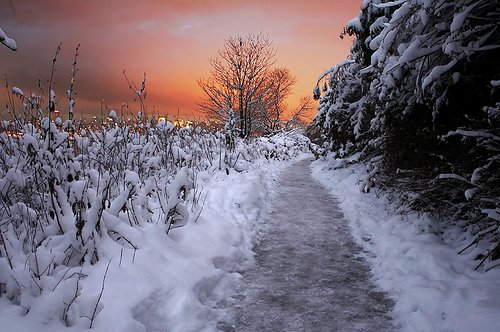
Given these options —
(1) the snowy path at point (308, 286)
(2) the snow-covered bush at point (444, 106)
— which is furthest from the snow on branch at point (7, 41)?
(2) the snow-covered bush at point (444, 106)

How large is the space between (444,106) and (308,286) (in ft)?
8.77

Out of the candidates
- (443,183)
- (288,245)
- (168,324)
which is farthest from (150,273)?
(443,183)

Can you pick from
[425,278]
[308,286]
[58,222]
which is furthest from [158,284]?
[425,278]

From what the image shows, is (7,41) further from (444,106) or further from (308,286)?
(444,106)

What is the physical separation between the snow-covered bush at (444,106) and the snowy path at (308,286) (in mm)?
1243

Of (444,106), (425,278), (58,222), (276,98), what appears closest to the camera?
(58,222)

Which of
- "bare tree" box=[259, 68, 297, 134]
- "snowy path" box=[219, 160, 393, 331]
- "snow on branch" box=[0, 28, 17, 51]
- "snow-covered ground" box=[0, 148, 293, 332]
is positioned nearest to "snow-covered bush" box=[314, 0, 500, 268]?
"snowy path" box=[219, 160, 393, 331]

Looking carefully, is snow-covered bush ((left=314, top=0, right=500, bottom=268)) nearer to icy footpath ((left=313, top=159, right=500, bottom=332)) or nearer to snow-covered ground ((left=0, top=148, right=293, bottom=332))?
icy footpath ((left=313, top=159, right=500, bottom=332))

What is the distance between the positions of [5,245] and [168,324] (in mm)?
1414

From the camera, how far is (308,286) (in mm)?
3352

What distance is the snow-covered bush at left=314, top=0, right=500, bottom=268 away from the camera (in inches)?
124

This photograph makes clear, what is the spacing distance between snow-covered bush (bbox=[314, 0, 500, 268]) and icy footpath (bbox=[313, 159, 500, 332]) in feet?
1.13

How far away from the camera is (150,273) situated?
2873mm

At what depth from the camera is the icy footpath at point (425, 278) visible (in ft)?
8.29
